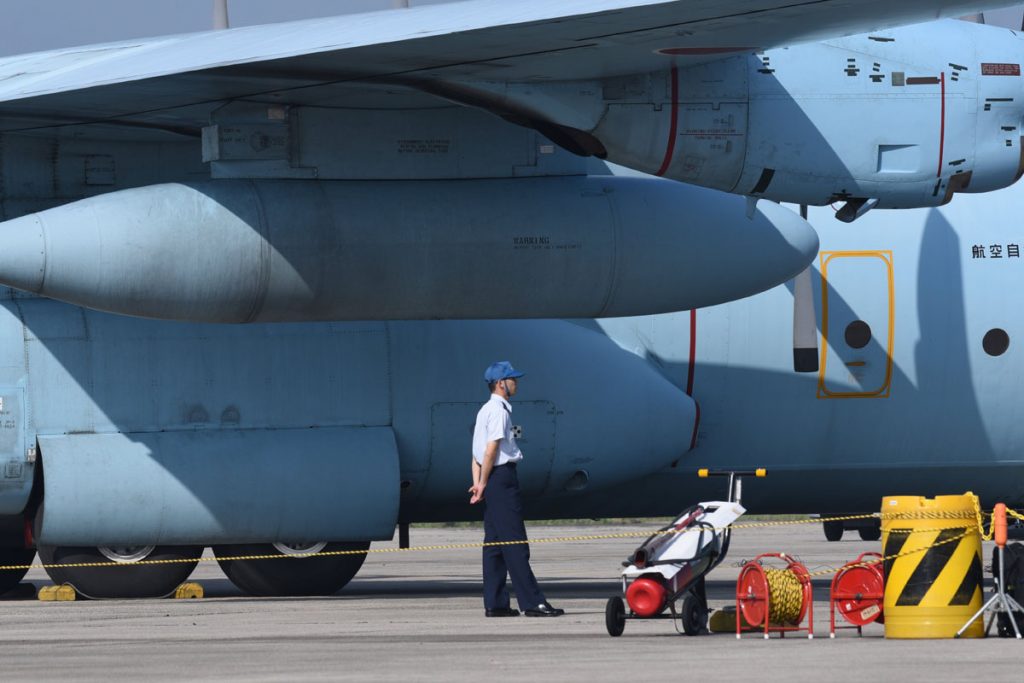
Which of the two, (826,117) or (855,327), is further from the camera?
(855,327)

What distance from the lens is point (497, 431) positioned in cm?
1331

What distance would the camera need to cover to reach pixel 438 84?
13109 millimetres

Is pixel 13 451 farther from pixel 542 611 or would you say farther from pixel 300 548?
pixel 542 611

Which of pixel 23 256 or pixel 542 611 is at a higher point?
pixel 23 256

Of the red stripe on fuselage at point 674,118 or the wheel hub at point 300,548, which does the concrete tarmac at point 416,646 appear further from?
the red stripe on fuselage at point 674,118

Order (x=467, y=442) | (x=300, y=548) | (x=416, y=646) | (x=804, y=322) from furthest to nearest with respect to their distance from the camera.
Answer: (x=804, y=322) → (x=300, y=548) → (x=467, y=442) → (x=416, y=646)

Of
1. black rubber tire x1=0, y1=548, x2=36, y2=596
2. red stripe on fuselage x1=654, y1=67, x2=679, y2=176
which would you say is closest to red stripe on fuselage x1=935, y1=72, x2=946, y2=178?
red stripe on fuselage x1=654, y1=67, x2=679, y2=176

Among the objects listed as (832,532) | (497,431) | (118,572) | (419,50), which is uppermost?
(419,50)

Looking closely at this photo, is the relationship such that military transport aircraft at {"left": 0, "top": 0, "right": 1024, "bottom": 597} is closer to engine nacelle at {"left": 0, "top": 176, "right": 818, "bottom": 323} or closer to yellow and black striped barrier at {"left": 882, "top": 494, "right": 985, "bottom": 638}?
engine nacelle at {"left": 0, "top": 176, "right": 818, "bottom": 323}

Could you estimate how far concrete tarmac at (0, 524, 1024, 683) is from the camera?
9.55 metres

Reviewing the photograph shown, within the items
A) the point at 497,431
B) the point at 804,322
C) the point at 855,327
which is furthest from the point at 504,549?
the point at 855,327

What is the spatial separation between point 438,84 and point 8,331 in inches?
184

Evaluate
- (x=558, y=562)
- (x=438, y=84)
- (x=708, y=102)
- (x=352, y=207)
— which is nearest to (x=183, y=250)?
(x=352, y=207)

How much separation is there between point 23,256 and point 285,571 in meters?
4.21
